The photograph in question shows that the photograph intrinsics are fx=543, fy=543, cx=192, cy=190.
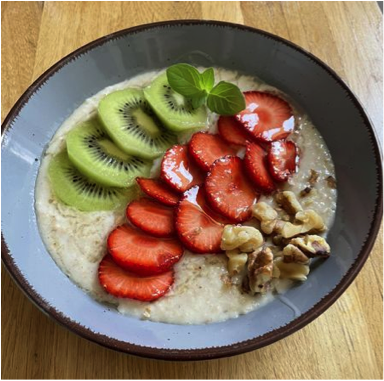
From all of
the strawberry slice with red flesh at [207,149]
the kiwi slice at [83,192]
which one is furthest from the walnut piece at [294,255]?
the kiwi slice at [83,192]

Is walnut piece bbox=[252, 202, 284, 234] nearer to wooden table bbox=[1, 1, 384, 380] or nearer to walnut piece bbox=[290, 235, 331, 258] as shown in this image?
walnut piece bbox=[290, 235, 331, 258]

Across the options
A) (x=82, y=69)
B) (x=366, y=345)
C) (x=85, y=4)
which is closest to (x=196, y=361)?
(x=366, y=345)

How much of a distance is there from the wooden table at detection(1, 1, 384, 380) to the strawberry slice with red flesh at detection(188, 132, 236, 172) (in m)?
0.43

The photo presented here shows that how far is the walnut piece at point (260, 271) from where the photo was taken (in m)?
1.32

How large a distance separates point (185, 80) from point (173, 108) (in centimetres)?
9

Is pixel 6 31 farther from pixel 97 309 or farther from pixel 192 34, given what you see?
pixel 97 309

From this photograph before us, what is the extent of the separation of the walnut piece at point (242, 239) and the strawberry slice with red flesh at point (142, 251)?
0.41 ft

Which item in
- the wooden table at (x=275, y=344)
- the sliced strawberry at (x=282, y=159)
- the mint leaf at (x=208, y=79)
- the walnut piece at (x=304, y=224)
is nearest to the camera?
the wooden table at (x=275, y=344)

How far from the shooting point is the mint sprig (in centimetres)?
158

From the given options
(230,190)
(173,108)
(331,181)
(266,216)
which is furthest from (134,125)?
(331,181)

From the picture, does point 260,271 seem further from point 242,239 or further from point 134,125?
point 134,125

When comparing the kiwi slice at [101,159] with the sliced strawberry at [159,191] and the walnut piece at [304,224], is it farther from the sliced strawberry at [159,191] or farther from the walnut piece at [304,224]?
the walnut piece at [304,224]

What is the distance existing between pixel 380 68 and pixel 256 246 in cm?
67

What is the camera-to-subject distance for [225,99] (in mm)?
1593
